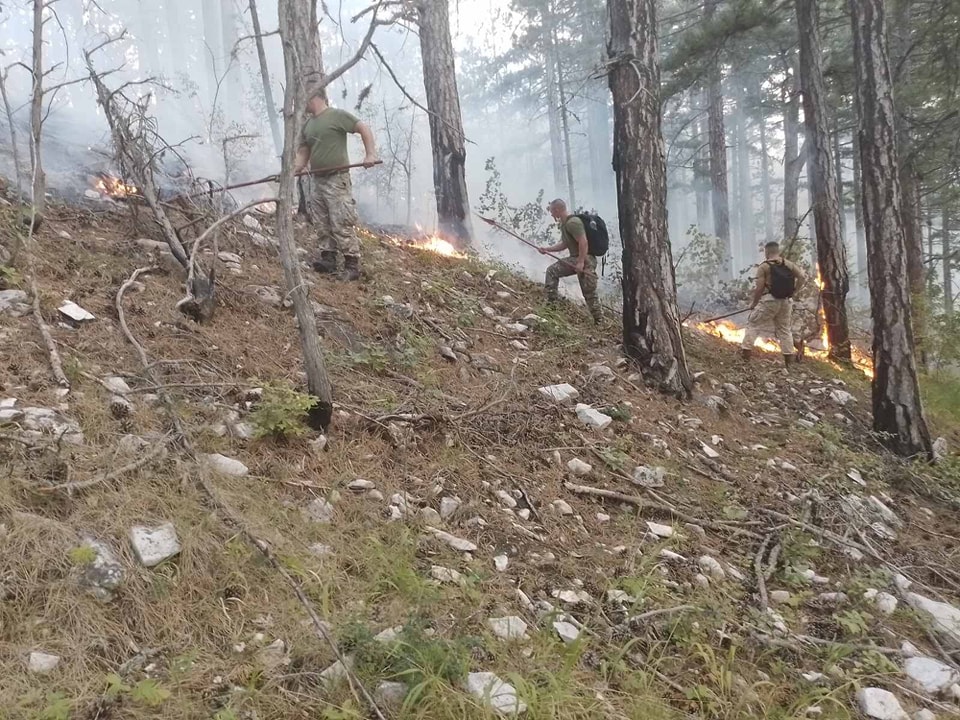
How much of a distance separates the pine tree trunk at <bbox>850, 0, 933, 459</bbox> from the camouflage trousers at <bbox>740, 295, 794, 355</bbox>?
1.65 metres

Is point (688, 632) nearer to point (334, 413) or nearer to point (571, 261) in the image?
point (334, 413)

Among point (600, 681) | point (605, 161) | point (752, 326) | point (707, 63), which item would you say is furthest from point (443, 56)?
point (605, 161)

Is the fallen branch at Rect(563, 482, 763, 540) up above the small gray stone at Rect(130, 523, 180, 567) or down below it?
below

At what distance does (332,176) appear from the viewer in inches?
225

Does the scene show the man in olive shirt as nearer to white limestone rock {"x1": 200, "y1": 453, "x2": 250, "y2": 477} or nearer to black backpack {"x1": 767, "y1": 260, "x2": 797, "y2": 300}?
black backpack {"x1": 767, "y1": 260, "x2": 797, "y2": 300}

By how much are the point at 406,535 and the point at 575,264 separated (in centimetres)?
478

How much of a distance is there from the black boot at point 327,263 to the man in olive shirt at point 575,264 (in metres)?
2.45

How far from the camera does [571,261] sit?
7.00 m

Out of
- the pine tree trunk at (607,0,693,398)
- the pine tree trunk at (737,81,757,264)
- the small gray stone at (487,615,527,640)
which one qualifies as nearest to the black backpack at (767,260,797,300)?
the pine tree trunk at (607,0,693,398)

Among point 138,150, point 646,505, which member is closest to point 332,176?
point 138,150

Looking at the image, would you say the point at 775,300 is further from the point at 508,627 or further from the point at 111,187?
the point at 111,187

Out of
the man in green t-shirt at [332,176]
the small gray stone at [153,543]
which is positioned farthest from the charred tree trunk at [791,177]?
the small gray stone at [153,543]

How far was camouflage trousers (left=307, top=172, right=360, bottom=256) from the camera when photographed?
224 inches

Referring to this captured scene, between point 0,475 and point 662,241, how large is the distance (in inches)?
204
